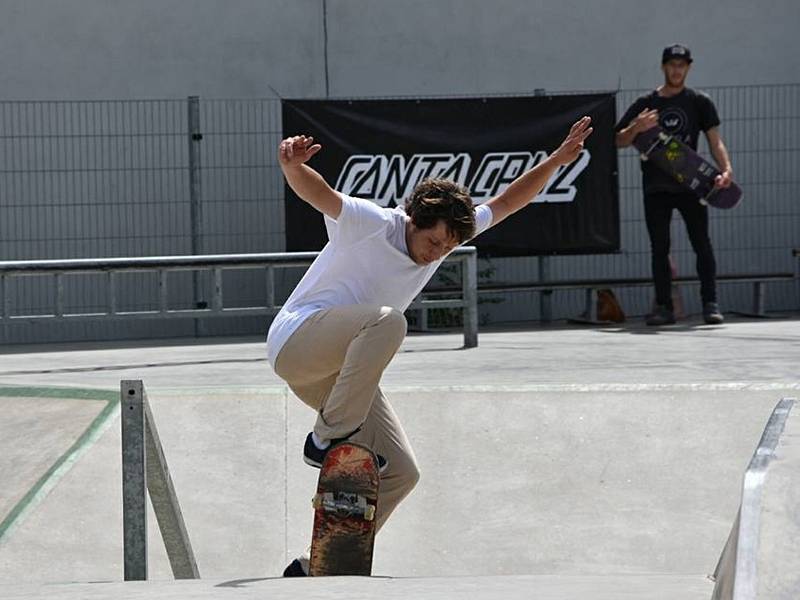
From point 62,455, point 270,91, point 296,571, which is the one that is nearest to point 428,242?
point 296,571

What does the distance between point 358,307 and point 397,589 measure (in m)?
1.12

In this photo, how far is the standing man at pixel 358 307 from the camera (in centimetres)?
515

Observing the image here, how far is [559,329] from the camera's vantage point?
1228cm

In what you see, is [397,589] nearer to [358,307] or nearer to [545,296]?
[358,307]

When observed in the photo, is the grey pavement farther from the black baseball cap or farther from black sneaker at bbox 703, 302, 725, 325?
the black baseball cap

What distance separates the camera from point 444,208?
5.29 meters

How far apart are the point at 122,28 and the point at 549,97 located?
3929 mm

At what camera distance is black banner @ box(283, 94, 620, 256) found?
41.2 ft

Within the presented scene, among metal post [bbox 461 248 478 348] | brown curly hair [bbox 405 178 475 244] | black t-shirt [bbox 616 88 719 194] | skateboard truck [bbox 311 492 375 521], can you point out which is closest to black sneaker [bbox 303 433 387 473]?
skateboard truck [bbox 311 492 375 521]

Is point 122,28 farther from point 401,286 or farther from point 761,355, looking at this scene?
point 401,286

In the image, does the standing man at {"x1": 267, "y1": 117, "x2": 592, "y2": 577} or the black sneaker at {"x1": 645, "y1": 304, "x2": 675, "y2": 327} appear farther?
the black sneaker at {"x1": 645, "y1": 304, "x2": 675, "y2": 327}

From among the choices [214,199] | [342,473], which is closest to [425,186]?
[342,473]

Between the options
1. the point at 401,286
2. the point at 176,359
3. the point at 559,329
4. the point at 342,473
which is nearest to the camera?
the point at 342,473

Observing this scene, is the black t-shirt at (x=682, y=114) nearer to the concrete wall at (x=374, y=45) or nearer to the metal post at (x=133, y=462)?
the concrete wall at (x=374, y=45)
